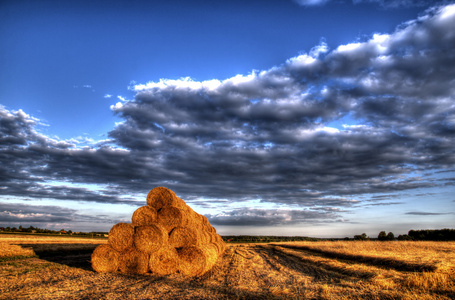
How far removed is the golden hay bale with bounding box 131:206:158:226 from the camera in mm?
13219

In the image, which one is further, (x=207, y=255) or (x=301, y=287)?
(x=207, y=255)

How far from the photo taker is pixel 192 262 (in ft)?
37.5

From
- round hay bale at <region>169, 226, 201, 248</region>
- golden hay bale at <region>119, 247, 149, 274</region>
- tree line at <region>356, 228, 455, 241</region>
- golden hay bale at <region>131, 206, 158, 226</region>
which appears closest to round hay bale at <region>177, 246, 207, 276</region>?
round hay bale at <region>169, 226, 201, 248</region>

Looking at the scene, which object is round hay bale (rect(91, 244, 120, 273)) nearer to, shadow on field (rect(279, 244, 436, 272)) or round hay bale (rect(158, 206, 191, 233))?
round hay bale (rect(158, 206, 191, 233))

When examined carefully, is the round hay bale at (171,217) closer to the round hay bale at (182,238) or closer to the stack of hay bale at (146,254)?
the round hay bale at (182,238)

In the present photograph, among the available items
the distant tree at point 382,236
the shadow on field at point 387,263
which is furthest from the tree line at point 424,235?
the shadow on field at point 387,263

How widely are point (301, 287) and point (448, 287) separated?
3.99 m

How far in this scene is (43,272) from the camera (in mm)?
10117

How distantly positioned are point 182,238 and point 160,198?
2.69m

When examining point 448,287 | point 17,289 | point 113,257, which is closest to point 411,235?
point 448,287

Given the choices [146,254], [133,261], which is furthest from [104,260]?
[146,254]

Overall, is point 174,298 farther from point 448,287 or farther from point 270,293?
point 448,287

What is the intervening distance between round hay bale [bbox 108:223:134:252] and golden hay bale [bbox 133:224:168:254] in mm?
236

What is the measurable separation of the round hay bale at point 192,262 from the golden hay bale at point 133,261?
1385 mm
